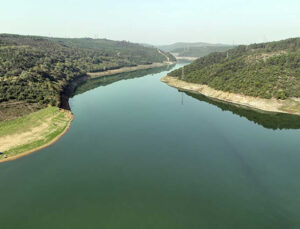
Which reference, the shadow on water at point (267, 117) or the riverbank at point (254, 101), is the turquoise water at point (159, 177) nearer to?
the shadow on water at point (267, 117)

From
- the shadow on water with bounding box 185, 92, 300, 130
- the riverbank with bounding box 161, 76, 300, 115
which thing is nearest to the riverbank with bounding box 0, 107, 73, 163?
the shadow on water with bounding box 185, 92, 300, 130

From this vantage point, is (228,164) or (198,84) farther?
(198,84)

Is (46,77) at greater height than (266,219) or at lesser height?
greater

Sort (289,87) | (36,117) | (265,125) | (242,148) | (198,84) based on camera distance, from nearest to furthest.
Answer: (242,148), (36,117), (265,125), (289,87), (198,84)

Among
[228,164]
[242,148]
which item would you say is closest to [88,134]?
[228,164]

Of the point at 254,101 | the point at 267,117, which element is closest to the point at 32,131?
the point at 267,117

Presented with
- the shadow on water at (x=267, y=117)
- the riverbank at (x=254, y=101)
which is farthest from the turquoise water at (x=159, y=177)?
the riverbank at (x=254, y=101)

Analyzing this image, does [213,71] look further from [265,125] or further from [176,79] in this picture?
[265,125]
